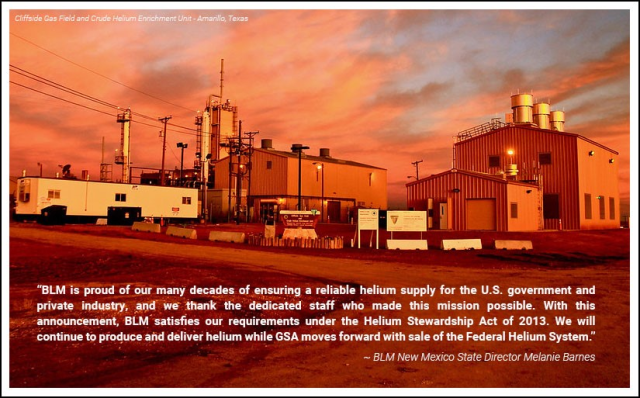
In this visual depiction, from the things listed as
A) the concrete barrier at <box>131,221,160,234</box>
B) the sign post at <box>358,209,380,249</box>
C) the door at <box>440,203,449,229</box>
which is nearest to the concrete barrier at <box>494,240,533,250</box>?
the sign post at <box>358,209,380,249</box>

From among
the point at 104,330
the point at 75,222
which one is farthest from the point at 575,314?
the point at 75,222

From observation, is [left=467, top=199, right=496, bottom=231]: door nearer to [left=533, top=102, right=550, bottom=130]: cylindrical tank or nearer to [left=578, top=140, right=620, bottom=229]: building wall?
→ [left=578, top=140, right=620, bottom=229]: building wall

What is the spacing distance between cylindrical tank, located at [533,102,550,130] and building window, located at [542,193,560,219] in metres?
12.2

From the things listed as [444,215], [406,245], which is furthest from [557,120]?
[406,245]

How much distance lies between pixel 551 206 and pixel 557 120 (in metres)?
17.2

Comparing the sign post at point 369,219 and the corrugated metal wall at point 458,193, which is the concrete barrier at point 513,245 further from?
the corrugated metal wall at point 458,193

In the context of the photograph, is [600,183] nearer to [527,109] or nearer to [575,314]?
[527,109]

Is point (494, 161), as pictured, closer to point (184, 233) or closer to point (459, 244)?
point (459, 244)

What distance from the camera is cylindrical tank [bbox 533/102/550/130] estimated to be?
48375mm

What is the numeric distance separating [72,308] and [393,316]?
6.60 meters

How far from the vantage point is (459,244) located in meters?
22.5

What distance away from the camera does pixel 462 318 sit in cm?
864

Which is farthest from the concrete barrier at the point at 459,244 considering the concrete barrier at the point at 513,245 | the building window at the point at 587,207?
the building window at the point at 587,207

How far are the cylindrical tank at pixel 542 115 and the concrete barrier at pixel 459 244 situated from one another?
32765 millimetres
